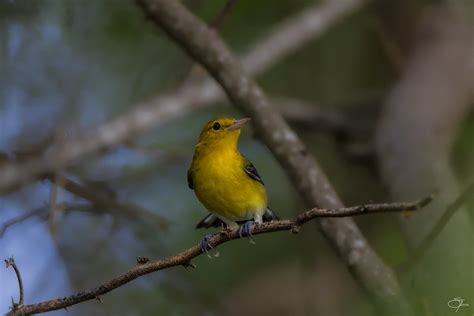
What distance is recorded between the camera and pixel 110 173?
602cm

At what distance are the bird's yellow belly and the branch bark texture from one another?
0.33 m

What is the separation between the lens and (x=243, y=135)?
6.89 metres

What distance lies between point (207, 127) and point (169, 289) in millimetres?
1375

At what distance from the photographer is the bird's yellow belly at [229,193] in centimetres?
367

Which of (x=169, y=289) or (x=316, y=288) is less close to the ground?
(x=169, y=289)

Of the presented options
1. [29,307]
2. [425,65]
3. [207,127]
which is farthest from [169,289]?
[425,65]

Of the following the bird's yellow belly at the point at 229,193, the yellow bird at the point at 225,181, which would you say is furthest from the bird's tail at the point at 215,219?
the bird's yellow belly at the point at 229,193

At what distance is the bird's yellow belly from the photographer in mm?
3666

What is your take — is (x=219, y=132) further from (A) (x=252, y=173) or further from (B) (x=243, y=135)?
(B) (x=243, y=135)

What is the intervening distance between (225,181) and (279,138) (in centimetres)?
53

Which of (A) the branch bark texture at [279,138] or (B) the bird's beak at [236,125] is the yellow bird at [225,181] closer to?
(B) the bird's beak at [236,125]

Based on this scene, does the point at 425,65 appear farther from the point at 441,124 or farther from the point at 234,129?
the point at 234,129

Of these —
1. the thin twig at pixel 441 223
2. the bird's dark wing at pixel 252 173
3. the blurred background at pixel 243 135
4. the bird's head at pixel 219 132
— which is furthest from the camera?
the blurred background at pixel 243 135

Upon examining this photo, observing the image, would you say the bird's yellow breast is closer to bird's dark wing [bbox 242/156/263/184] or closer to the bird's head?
bird's dark wing [bbox 242/156/263/184]
